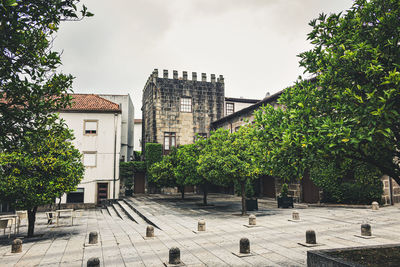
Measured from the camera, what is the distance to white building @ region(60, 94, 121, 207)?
2642 centimetres

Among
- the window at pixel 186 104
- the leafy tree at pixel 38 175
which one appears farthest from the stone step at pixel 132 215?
the window at pixel 186 104

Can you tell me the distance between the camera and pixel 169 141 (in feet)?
109

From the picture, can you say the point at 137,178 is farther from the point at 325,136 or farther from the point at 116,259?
the point at 325,136

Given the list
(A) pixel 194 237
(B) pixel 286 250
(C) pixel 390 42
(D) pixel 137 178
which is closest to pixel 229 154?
(A) pixel 194 237

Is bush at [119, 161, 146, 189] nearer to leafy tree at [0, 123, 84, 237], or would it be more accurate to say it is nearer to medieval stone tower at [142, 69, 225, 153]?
medieval stone tower at [142, 69, 225, 153]

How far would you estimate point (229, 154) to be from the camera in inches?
643

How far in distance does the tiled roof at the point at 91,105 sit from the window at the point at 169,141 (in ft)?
24.9

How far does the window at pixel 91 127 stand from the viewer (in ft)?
88.6

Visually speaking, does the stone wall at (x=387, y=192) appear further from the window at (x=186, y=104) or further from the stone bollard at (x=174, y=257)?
the window at (x=186, y=104)

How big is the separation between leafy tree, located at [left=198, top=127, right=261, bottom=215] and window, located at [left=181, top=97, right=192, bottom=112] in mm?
17093

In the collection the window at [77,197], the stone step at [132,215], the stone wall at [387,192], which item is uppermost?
the stone wall at [387,192]

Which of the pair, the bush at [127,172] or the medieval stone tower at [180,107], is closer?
the bush at [127,172]

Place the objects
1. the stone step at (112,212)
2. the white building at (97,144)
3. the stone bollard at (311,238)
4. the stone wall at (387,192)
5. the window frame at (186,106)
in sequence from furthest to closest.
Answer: the window frame at (186,106) → the white building at (97,144) → the stone step at (112,212) → the stone wall at (387,192) → the stone bollard at (311,238)

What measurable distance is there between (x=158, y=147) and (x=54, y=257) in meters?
22.8
